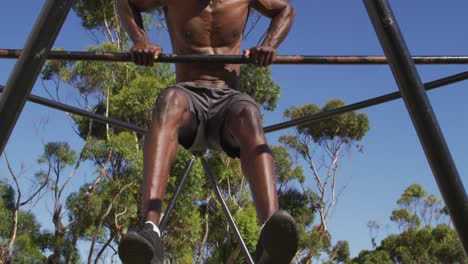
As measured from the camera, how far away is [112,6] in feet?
45.5

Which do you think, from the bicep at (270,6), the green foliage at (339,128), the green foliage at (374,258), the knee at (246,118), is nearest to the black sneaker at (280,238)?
the knee at (246,118)

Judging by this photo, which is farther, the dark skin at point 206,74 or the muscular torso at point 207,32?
the muscular torso at point 207,32


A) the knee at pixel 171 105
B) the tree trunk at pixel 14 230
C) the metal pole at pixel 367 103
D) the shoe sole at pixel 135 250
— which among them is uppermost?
the tree trunk at pixel 14 230

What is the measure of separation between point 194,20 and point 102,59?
389 millimetres

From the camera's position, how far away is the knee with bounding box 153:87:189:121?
171 centimetres

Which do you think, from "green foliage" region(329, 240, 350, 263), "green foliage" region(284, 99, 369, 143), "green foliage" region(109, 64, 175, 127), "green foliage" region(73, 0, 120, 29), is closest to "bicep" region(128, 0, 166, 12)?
"green foliage" region(109, 64, 175, 127)

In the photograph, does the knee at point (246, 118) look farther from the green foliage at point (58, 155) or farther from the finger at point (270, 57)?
the green foliage at point (58, 155)

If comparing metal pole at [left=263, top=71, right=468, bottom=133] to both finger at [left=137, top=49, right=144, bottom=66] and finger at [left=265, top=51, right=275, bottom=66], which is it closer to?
finger at [left=265, top=51, right=275, bottom=66]

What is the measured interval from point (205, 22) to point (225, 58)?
15.6 inches

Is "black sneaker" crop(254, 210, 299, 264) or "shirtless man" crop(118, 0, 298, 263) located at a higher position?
"shirtless man" crop(118, 0, 298, 263)

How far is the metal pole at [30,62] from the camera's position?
696 millimetres

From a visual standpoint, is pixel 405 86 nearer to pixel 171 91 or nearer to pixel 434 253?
pixel 171 91

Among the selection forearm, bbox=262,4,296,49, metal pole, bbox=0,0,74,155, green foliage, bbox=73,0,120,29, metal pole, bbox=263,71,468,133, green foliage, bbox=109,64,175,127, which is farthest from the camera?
green foliage, bbox=73,0,120,29

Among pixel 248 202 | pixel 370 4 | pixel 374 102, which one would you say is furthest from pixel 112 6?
pixel 370 4
